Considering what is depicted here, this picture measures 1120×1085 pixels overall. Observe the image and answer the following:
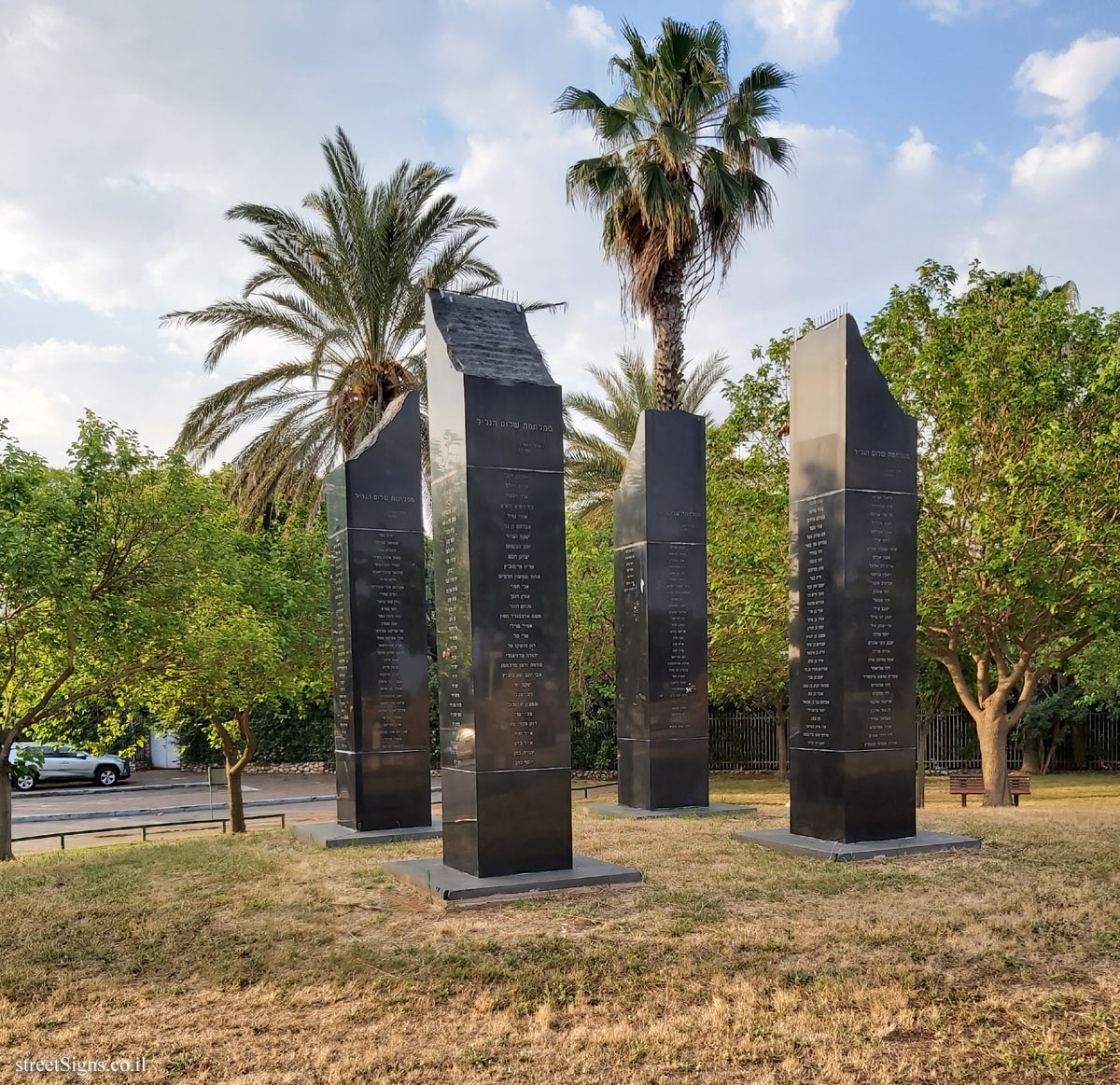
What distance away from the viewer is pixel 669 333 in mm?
17516

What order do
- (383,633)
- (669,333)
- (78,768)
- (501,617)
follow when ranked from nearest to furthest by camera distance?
1. (501,617)
2. (383,633)
3. (669,333)
4. (78,768)

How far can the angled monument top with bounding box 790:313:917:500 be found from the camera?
10.2 m

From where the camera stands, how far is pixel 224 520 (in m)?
17.3

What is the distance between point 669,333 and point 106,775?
2474cm

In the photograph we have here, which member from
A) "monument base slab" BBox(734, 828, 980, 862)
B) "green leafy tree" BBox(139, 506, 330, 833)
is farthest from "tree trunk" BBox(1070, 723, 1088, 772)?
"monument base slab" BBox(734, 828, 980, 862)

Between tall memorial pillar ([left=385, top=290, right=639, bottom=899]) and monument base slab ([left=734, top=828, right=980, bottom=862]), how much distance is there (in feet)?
7.16

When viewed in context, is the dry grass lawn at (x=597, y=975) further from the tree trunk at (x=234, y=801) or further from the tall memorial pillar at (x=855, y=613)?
the tree trunk at (x=234, y=801)

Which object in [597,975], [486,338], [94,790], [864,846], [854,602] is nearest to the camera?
[597,975]

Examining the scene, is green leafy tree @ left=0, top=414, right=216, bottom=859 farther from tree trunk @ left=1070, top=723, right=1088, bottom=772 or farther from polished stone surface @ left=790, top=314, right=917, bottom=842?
tree trunk @ left=1070, top=723, right=1088, bottom=772

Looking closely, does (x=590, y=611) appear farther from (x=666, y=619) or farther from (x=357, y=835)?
(x=357, y=835)

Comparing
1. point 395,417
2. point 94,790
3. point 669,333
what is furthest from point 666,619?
point 94,790

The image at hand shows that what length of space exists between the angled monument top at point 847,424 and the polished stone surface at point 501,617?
9.67ft

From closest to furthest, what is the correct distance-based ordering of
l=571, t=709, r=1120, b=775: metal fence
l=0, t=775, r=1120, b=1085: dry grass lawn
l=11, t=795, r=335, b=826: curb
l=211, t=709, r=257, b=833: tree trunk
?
l=0, t=775, r=1120, b=1085: dry grass lawn
l=211, t=709, r=257, b=833: tree trunk
l=11, t=795, r=335, b=826: curb
l=571, t=709, r=1120, b=775: metal fence

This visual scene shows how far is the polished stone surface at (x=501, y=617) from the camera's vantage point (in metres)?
8.61
